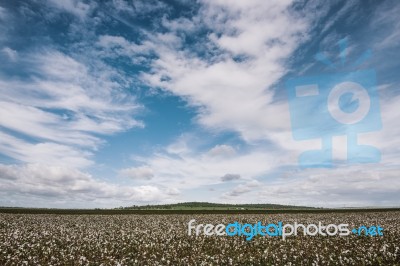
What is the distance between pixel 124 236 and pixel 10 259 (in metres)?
8.55

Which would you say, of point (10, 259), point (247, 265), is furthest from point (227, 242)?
point (10, 259)

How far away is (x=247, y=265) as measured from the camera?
47.2ft

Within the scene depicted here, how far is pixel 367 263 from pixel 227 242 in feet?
28.2

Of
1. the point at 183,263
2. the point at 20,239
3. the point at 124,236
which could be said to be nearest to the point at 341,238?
the point at 183,263

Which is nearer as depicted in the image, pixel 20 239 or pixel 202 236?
pixel 20 239

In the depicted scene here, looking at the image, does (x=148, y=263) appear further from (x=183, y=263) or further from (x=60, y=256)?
(x=60, y=256)

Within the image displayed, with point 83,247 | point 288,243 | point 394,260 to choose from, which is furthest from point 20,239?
point 394,260

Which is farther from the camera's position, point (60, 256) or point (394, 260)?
point (60, 256)

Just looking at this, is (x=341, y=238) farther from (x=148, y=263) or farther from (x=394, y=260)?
(x=148, y=263)

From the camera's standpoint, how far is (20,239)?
21156 mm

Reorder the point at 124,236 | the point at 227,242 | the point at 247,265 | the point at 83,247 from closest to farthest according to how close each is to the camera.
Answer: the point at 247,265 → the point at 83,247 → the point at 227,242 → the point at 124,236

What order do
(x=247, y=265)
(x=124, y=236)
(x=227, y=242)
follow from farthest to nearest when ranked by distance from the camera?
(x=124, y=236)
(x=227, y=242)
(x=247, y=265)

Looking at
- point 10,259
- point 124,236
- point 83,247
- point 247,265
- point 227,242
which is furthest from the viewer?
point 124,236

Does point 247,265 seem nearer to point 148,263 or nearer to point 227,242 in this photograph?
point 148,263
